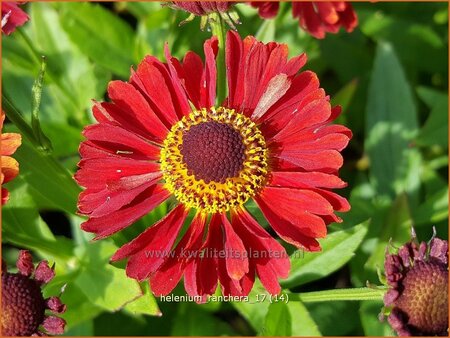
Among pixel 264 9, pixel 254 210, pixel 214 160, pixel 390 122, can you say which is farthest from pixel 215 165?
pixel 390 122

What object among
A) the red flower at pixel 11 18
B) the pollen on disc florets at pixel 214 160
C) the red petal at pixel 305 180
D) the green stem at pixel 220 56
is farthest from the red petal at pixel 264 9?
the red flower at pixel 11 18

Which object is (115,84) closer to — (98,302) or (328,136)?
(328,136)

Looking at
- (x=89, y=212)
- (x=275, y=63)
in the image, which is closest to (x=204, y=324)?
(x=89, y=212)

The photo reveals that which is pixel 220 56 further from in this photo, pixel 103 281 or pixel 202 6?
pixel 103 281

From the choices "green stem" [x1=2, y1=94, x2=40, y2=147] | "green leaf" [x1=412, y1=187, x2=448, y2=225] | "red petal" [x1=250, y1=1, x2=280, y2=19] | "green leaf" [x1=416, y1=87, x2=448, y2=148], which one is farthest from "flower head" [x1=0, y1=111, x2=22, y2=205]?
"green leaf" [x1=416, y1=87, x2=448, y2=148]

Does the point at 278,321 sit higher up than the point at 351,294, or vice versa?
the point at 351,294

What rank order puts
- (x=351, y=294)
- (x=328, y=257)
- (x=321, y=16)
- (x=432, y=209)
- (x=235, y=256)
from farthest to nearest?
1. (x=432, y=209)
2. (x=321, y=16)
3. (x=328, y=257)
4. (x=351, y=294)
5. (x=235, y=256)
